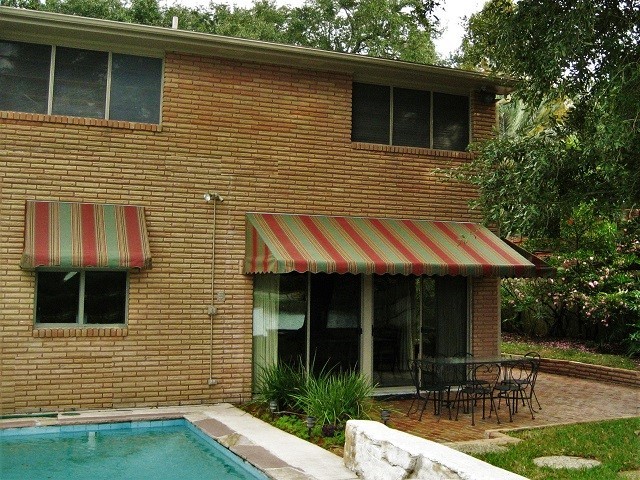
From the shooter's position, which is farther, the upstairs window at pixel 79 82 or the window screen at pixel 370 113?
the window screen at pixel 370 113

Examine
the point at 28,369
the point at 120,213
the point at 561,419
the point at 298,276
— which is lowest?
the point at 561,419

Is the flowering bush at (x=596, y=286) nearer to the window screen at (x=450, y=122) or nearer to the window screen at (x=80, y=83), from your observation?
the window screen at (x=450, y=122)

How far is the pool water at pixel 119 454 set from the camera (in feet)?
25.8

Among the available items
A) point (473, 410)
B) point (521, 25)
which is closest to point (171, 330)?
point (473, 410)

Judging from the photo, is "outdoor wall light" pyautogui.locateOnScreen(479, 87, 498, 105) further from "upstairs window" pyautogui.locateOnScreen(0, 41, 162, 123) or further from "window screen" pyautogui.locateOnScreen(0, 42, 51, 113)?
"window screen" pyautogui.locateOnScreen(0, 42, 51, 113)

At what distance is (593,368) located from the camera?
15711mm

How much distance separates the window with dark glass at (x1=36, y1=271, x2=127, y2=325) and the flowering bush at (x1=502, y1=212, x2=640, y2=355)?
11376mm

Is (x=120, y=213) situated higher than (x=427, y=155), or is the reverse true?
(x=427, y=155)

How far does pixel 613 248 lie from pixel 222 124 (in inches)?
441

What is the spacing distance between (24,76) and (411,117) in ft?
22.6

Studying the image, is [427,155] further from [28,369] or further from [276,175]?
[28,369]

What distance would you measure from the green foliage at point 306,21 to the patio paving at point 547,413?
18719 millimetres

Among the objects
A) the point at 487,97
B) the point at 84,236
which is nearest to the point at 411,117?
the point at 487,97

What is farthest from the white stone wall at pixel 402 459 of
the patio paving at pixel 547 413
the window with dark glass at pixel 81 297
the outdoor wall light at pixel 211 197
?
the outdoor wall light at pixel 211 197
